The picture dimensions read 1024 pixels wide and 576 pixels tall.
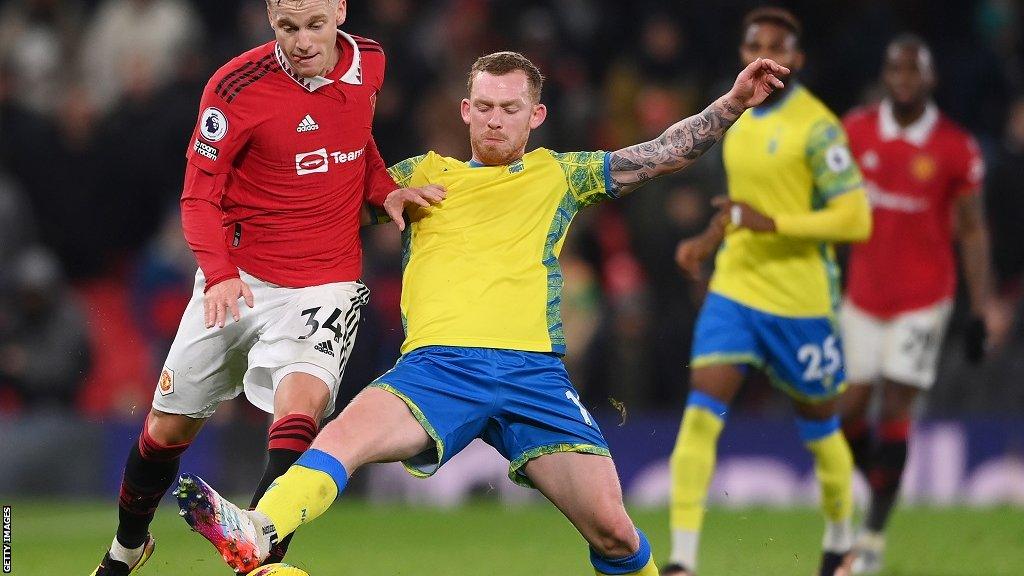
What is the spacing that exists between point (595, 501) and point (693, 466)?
220 centimetres

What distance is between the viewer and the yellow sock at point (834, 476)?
306 inches

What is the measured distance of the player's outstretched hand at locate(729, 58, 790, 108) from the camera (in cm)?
570

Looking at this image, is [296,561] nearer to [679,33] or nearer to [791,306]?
[791,306]

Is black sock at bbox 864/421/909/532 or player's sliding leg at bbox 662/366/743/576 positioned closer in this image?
player's sliding leg at bbox 662/366/743/576

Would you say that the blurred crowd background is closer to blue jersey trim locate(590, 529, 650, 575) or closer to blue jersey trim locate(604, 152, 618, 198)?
blue jersey trim locate(604, 152, 618, 198)

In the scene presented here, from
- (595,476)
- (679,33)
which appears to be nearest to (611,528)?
(595,476)

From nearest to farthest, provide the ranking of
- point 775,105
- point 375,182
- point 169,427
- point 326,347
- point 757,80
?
point 757,80 < point 326,347 < point 375,182 < point 169,427 < point 775,105

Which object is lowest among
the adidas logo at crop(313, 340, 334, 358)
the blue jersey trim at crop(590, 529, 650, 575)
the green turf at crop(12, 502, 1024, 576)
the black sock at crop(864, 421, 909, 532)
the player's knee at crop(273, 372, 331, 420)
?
the green turf at crop(12, 502, 1024, 576)

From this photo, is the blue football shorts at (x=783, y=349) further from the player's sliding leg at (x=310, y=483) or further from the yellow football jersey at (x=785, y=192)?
the player's sliding leg at (x=310, y=483)

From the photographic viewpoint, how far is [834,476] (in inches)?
307

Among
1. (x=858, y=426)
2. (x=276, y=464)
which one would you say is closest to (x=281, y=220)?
(x=276, y=464)

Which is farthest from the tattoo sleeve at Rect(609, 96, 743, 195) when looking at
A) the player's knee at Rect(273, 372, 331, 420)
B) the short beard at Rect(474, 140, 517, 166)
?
the player's knee at Rect(273, 372, 331, 420)

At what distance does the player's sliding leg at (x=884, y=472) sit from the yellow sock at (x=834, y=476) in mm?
768

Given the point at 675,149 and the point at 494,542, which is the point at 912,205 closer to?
the point at 494,542
